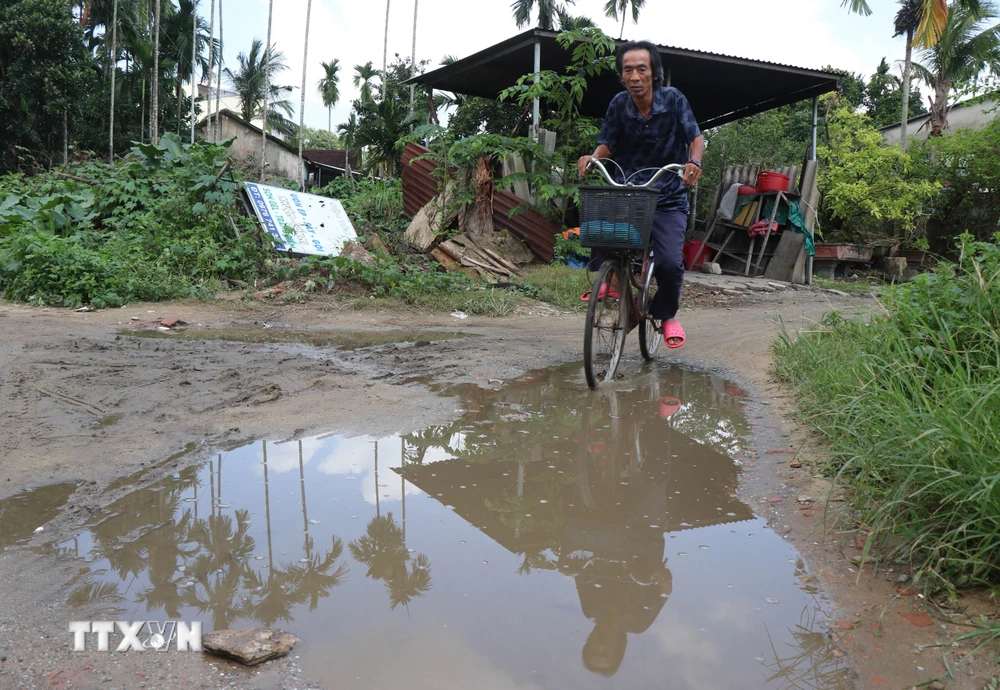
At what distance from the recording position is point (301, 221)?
10.4 metres

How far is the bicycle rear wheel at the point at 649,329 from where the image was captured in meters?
5.12

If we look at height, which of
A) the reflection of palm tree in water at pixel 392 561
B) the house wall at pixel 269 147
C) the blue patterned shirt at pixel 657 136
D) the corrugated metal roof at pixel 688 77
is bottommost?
the reflection of palm tree in water at pixel 392 561

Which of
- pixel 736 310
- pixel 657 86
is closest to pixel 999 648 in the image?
pixel 657 86

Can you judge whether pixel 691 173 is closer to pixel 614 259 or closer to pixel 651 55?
pixel 614 259

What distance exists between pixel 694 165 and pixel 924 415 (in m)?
2.29

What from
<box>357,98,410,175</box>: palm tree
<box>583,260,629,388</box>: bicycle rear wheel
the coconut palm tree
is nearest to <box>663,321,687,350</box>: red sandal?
<box>583,260,629,388</box>: bicycle rear wheel

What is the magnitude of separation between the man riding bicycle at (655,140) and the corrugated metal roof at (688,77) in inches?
239

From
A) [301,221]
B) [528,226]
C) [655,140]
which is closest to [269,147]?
[301,221]

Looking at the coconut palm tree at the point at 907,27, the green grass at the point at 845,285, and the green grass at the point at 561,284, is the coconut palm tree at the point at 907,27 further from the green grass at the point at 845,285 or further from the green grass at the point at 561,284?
the green grass at the point at 561,284

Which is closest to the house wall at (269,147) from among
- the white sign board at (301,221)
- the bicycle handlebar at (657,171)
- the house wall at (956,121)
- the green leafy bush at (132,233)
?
the house wall at (956,121)

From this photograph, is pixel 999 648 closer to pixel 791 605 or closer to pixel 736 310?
pixel 791 605

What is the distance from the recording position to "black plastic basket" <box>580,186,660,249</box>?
4363 mm

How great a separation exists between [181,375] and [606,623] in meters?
3.28

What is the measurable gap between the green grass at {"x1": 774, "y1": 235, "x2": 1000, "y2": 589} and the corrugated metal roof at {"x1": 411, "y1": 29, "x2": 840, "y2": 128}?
7536mm
